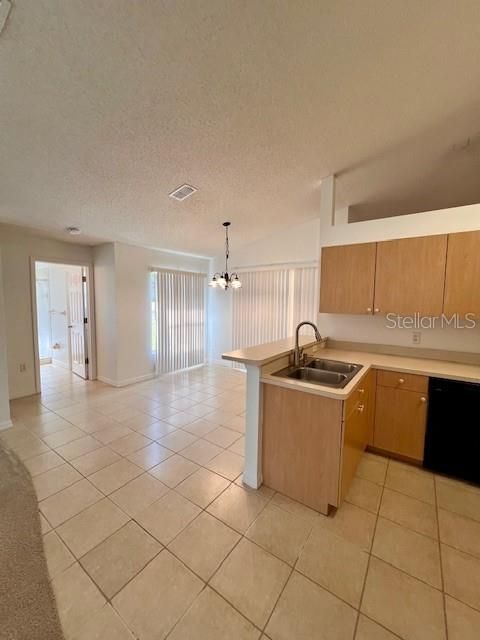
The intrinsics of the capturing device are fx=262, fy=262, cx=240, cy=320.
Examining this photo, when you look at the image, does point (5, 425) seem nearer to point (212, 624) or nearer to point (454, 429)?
point (212, 624)

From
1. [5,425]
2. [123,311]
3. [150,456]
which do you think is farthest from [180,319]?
[150,456]

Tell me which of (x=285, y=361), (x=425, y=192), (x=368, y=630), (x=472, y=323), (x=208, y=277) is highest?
(x=425, y=192)

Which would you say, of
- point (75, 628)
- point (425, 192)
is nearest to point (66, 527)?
point (75, 628)

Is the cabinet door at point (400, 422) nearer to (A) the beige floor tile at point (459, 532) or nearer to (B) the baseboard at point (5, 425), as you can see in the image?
(A) the beige floor tile at point (459, 532)

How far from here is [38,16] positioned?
3.98ft

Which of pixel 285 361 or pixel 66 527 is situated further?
pixel 285 361

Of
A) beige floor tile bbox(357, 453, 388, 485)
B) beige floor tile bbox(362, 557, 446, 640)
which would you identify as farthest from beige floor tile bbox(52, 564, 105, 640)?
beige floor tile bbox(357, 453, 388, 485)

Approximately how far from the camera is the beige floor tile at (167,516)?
1.67m

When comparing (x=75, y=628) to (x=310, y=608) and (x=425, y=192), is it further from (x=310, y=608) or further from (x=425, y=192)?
(x=425, y=192)

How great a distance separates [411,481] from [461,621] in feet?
3.37

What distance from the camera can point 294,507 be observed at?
1.90 m

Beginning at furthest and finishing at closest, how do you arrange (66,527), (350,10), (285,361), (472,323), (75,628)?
(472,323) → (285,361) → (66,527) → (350,10) → (75,628)

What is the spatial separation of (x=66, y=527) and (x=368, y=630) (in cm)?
178

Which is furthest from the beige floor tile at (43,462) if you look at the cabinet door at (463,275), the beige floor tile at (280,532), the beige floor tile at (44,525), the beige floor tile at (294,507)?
the cabinet door at (463,275)
